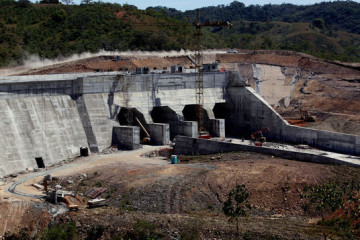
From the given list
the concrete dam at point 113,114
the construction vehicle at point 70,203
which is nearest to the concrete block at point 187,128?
the concrete dam at point 113,114

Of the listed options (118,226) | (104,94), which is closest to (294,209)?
(118,226)

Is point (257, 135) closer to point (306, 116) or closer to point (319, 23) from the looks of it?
point (306, 116)

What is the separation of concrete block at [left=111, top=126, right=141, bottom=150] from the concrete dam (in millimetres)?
87

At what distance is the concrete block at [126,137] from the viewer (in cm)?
5216

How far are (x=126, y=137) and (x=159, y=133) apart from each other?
3.44 m

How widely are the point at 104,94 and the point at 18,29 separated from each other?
30990 millimetres

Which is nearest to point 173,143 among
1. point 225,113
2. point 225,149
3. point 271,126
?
point 225,149

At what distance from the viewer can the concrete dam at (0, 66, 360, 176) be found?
47.2 meters

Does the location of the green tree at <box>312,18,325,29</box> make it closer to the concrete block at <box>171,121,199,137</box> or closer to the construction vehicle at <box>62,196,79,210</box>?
the concrete block at <box>171,121,199,137</box>

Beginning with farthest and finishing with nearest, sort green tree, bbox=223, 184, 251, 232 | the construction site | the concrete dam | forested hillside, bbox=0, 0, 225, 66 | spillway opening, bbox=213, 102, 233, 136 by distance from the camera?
forested hillside, bbox=0, 0, 225, 66 < spillway opening, bbox=213, 102, 233, 136 < the concrete dam < the construction site < green tree, bbox=223, 184, 251, 232

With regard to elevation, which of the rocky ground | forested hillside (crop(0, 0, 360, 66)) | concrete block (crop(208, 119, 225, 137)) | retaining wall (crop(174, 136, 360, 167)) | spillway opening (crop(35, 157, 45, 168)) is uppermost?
forested hillside (crop(0, 0, 360, 66))

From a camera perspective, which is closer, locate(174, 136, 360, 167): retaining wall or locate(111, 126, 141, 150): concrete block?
locate(174, 136, 360, 167): retaining wall

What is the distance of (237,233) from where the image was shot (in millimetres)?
32344

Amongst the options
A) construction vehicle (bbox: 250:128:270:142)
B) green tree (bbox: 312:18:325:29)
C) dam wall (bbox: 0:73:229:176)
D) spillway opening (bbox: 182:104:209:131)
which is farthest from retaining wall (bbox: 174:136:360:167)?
green tree (bbox: 312:18:325:29)
